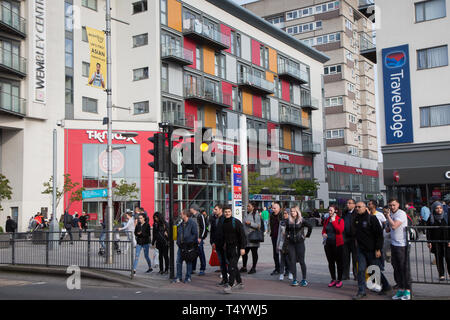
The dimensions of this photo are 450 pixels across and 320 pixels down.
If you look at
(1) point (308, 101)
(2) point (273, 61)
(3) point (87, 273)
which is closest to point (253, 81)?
(2) point (273, 61)

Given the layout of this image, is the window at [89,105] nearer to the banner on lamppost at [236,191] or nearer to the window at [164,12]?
the window at [164,12]

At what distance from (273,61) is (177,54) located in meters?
16.4

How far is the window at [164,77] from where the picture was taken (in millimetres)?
39344

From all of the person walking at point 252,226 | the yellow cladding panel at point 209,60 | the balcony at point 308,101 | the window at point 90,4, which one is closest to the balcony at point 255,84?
the yellow cladding panel at point 209,60

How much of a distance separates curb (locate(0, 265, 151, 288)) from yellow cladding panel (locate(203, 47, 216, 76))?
105 ft

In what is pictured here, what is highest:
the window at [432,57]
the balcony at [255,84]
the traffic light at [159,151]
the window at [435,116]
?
Result: the balcony at [255,84]

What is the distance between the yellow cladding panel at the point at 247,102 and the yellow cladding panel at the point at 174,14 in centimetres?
1032

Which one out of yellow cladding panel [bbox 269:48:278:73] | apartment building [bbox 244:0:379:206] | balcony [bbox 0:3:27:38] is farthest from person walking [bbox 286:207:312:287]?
apartment building [bbox 244:0:379:206]

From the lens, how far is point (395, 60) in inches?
1088

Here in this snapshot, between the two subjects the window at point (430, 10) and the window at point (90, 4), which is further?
the window at point (90, 4)

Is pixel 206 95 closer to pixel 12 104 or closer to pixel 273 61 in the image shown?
pixel 273 61

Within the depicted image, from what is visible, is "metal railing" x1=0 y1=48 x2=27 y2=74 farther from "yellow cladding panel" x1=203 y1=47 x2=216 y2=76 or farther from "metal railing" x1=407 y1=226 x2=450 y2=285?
"metal railing" x1=407 y1=226 x2=450 y2=285
